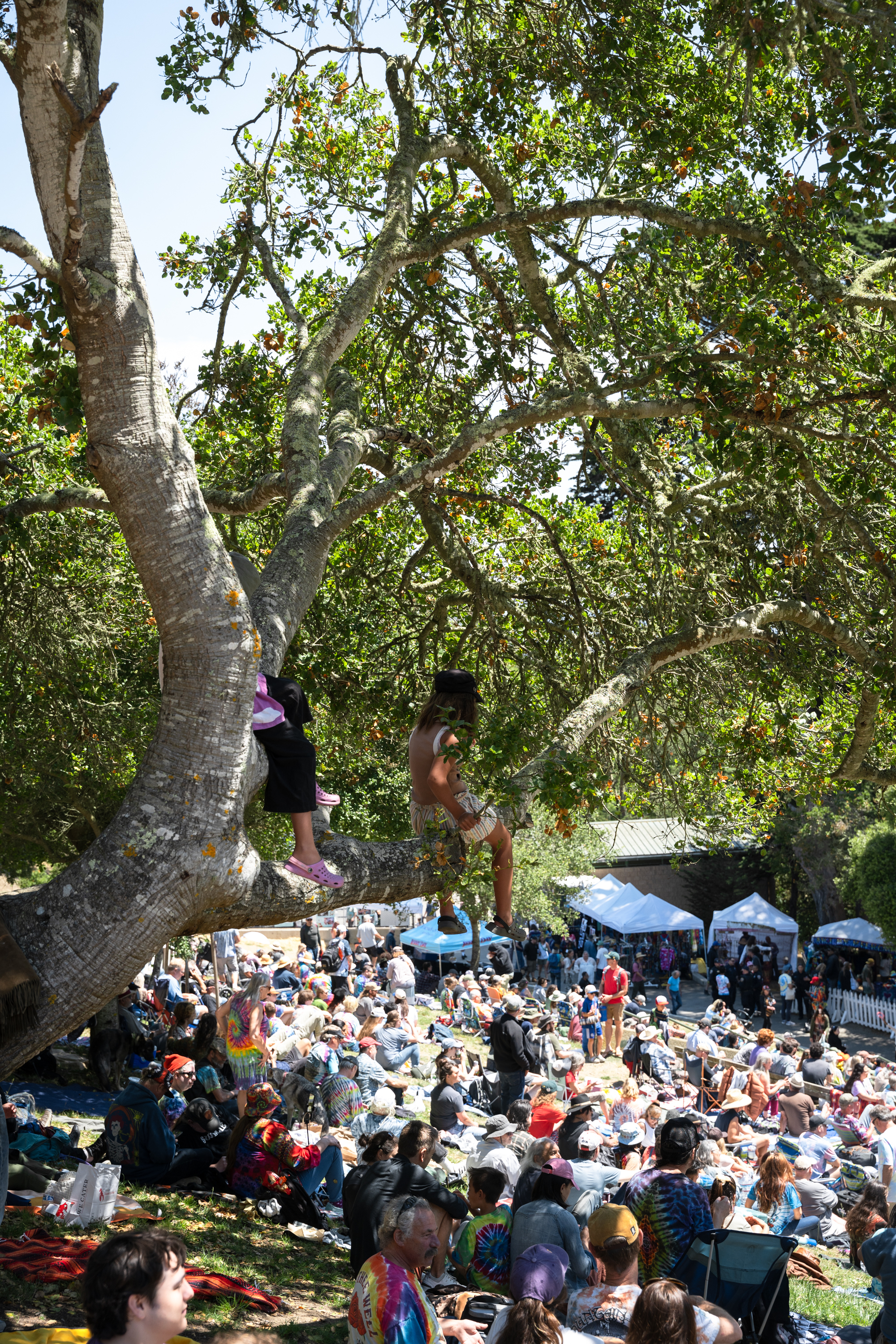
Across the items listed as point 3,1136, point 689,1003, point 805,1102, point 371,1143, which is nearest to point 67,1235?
point 371,1143

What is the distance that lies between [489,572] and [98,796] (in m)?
5.25

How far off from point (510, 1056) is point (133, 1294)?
28.8ft

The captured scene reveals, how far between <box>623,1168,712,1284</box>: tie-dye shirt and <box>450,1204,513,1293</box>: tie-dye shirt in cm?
73

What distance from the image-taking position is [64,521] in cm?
931

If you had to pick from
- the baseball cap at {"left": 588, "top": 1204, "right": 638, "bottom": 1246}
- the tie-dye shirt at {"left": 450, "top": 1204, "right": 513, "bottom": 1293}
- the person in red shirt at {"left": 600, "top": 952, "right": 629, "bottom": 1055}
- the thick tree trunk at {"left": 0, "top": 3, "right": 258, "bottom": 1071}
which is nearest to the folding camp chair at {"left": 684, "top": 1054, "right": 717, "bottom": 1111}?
the person in red shirt at {"left": 600, "top": 952, "right": 629, "bottom": 1055}

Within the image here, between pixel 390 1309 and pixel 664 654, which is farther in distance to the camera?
pixel 664 654

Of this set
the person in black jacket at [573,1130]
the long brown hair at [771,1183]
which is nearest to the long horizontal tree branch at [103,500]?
the person in black jacket at [573,1130]

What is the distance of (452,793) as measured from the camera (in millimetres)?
4715

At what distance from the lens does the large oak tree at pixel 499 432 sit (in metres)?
3.58

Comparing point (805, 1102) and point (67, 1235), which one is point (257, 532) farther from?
point (805, 1102)

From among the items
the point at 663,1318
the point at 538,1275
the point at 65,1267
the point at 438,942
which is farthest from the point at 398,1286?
the point at 438,942

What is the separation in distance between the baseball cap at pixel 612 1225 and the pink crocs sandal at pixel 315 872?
2.13 metres

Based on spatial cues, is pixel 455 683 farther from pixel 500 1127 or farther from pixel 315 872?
pixel 500 1127

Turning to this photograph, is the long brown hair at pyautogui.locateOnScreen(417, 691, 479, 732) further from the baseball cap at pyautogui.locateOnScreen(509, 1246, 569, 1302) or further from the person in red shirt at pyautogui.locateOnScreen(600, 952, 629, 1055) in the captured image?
the person in red shirt at pyautogui.locateOnScreen(600, 952, 629, 1055)
